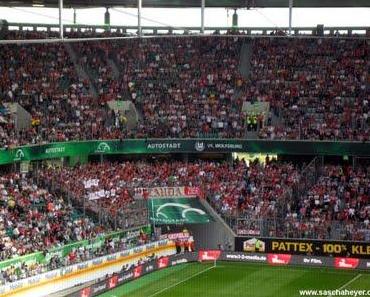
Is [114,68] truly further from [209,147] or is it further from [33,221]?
[33,221]

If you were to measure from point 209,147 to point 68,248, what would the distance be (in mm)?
13662

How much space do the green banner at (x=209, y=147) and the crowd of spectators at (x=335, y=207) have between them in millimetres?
1095

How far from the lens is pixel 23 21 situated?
166 ft

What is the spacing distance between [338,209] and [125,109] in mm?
12636

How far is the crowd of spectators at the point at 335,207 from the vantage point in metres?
41.1

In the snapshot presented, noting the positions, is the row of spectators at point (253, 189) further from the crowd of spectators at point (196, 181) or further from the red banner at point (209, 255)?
the red banner at point (209, 255)

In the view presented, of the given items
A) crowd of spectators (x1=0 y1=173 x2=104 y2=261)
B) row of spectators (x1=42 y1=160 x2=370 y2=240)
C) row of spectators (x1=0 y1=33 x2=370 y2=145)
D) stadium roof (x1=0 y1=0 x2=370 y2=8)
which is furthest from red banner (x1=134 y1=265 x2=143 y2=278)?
stadium roof (x1=0 y1=0 x2=370 y2=8)

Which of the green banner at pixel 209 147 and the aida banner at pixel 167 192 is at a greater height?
the green banner at pixel 209 147

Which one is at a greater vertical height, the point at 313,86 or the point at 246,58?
the point at 246,58

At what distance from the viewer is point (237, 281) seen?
3700 cm

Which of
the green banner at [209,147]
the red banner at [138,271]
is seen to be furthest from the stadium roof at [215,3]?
the red banner at [138,271]

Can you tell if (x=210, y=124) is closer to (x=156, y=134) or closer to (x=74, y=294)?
(x=156, y=134)

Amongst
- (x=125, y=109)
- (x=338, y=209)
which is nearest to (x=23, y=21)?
(x=125, y=109)

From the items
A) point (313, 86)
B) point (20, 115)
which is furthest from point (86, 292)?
point (313, 86)
